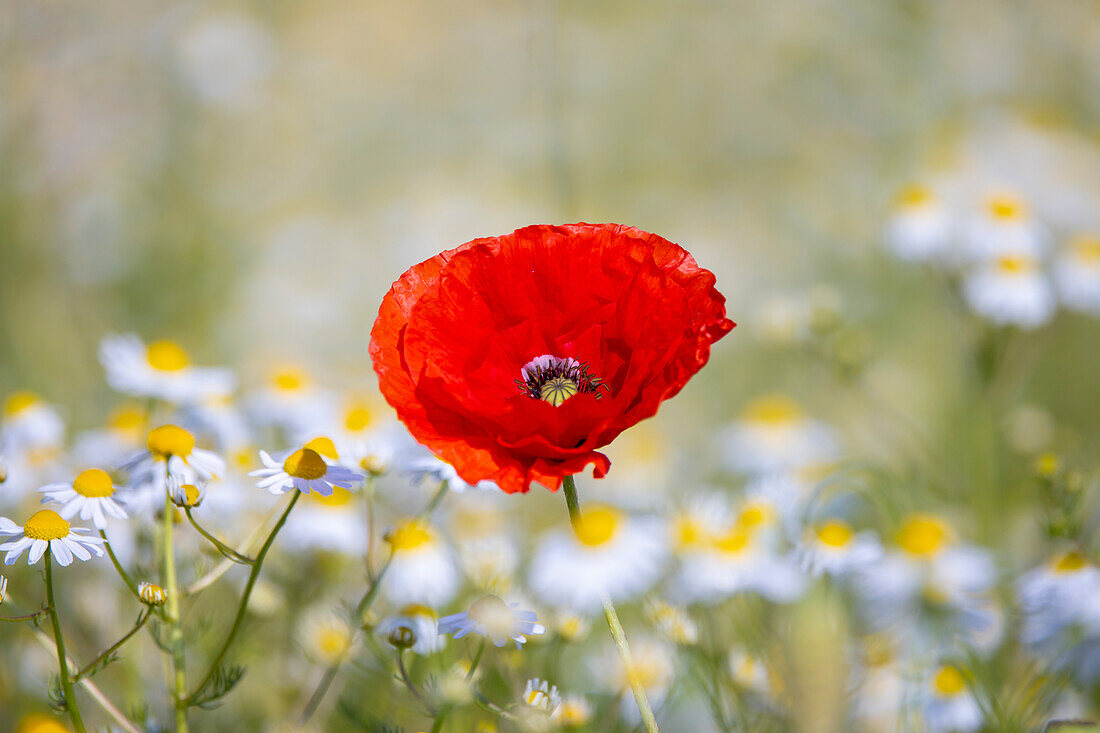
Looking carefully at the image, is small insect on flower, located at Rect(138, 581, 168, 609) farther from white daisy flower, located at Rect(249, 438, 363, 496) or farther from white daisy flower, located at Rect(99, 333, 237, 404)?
white daisy flower, located at Rect(99, 333, 237, 404)

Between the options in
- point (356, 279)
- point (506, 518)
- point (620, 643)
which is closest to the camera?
point (620, 643)

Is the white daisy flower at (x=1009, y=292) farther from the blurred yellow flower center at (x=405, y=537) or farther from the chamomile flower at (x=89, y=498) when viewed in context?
the chamomile flower at (x=89, y=498)

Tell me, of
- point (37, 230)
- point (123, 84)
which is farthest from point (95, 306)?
point (123, 84)

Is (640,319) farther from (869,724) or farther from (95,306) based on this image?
(95,306)

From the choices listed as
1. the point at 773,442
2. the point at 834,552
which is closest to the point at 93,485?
the point at 834,552

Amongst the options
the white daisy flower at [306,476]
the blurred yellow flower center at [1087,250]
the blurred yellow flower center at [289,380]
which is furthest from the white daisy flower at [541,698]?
the blurred yellow flower center at [1087,250]

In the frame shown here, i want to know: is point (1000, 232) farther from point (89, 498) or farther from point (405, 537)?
point (89, 498)
